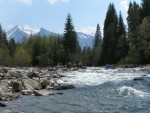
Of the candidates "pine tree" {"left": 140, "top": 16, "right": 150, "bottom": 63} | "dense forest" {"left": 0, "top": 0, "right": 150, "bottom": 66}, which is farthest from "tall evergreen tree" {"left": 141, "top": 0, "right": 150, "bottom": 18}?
"pine tree" {"left": 140, "top": 16, "right": 150, "bottom": 63}

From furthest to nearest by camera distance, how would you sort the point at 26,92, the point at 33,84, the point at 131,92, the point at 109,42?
the point at 109,42, the point at 33,84, the point at 26,92, the point at 131,92

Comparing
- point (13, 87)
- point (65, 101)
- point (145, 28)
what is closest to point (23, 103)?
point (65, 101)

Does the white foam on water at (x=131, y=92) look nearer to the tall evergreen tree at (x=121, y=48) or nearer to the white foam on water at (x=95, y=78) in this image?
the white foam on water at (x=95, y=78)

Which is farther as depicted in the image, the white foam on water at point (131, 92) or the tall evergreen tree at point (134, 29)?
the tall evergreen tree at point (134, 29)

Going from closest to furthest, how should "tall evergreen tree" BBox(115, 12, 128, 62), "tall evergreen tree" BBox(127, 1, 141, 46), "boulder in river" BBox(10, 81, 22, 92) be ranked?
1. "boulder in river" BBox(10, 81, 22, 92)
2. "tall evergreen tree" BBox(127, 1, 141, 46)
3. "tall evergreen tree" BBox(115, 12, 128, 62)

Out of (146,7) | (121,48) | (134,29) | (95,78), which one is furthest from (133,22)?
(95,78)

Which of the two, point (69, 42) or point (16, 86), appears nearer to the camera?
point (16, 86)

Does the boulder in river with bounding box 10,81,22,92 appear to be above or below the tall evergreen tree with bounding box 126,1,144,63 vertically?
below

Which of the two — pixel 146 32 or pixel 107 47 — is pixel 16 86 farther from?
pixel 107 47

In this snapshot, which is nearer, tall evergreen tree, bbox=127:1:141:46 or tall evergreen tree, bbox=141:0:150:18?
tall evergreen tree, bbox=141:0:150:18

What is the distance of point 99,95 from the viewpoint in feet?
80.0

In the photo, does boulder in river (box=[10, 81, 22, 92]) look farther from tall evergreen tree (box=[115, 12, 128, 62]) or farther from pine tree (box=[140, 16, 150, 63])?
tall evergreen tree (box=[115, 12, 128, 62])

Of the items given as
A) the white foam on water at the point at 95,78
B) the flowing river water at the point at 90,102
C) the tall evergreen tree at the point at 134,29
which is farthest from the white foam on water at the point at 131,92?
the tall evergreen tree at the point at 134,29

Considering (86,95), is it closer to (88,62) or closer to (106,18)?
(106,18)
